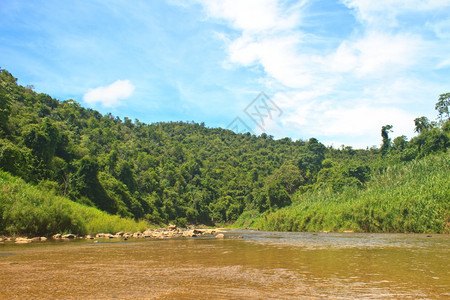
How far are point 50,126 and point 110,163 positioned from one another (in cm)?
2555

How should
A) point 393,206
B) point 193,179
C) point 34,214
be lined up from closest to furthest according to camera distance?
1. point 34,214
2. point 393,206
3. point 193,179

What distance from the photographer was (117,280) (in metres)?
6.84

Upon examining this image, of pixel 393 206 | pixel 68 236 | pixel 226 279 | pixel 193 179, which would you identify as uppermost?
pixel 193 179

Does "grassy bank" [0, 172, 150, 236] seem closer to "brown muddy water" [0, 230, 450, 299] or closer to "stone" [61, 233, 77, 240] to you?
"stone" [61, 233, 77, 240]

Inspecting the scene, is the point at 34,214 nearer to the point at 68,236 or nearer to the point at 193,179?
the point at 68,236

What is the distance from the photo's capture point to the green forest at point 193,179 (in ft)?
88.6

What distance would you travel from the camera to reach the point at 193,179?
110 m

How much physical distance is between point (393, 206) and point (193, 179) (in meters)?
83.8

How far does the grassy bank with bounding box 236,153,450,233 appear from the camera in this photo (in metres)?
27.6

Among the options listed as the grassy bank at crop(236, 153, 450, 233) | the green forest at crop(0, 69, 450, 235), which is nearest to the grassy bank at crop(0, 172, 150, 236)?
the green forest at crop(0, 69, 450, 235)

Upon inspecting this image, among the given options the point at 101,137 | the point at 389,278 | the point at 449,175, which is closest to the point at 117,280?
the point at 389,278

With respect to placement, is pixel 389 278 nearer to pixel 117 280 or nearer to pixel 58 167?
pixel 117 280

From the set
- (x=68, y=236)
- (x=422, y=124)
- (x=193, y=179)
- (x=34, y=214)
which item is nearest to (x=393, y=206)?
(x=68, y=236)

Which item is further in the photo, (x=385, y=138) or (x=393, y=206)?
(x=385, y=138)
